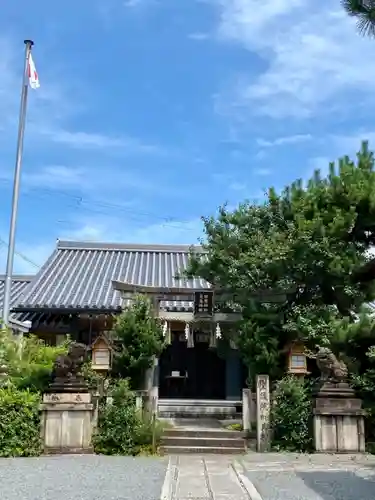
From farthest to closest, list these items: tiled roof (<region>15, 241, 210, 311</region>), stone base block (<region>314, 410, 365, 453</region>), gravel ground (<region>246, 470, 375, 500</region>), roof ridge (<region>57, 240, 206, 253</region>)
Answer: roof ridge (<region>57, 240, 206, 253</region>)
tiled roof (<region>15, 241, 210, 311</region>)
stone base block (<region>314, 410, 365, 453</region>)
gravel ground (<region>246, 470, 375, 500</region>)

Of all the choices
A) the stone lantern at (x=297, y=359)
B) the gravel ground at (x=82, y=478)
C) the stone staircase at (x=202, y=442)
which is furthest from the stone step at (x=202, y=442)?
the stone lantern at (x=297, y=359)

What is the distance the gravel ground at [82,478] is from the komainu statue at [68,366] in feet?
5.00

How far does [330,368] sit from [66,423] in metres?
5.54

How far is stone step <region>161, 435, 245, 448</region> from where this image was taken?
38.2 feet

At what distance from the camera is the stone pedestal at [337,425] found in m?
11.1

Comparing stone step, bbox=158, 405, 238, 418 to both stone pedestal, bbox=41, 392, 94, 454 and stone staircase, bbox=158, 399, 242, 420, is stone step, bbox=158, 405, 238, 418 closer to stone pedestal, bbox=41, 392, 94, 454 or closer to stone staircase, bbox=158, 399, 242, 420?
stone staircase, bbox=158, 399, 242, 420

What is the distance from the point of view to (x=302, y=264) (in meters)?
12.8

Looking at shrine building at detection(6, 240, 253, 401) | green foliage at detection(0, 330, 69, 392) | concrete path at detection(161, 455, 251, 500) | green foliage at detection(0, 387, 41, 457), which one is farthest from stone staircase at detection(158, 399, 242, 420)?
green foliage at detection(0, 387, 41, 457)

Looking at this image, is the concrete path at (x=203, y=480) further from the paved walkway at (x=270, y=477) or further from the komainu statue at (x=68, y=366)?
the komainu statue at (x=68, y=366)

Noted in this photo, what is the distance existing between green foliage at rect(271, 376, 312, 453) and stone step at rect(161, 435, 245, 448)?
825 millimetres

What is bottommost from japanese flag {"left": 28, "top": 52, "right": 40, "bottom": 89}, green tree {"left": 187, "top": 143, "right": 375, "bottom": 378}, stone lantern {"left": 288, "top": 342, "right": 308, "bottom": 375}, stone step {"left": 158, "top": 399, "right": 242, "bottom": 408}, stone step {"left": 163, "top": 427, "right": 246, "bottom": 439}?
stone step {"left": 163, "top": 427, "right": 246, "bottom": 439}

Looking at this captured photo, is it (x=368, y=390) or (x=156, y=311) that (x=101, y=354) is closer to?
(x=156, y=311)

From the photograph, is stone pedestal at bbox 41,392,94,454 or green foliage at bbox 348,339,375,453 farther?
green foliage at bbox 348,339,375,453

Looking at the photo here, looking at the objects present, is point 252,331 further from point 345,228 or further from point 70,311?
point 70,311
